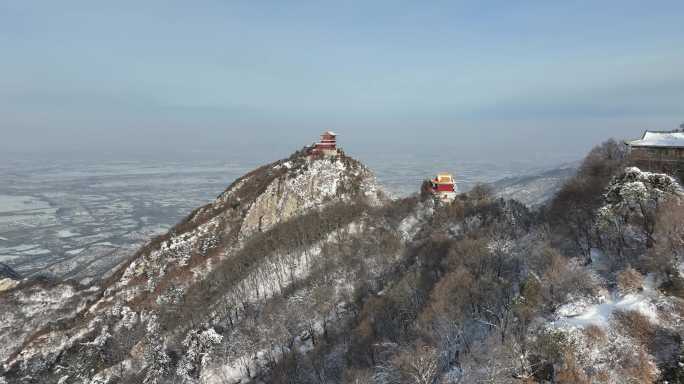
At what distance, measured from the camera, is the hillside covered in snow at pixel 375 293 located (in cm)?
2806

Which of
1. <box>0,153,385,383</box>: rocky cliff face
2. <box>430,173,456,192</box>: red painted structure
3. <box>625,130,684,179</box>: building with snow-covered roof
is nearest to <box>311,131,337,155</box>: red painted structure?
<box>0,153,385,383</box>: rocky cliff face

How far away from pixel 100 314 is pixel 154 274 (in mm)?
10567

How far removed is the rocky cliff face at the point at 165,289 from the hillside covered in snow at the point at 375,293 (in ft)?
1.05

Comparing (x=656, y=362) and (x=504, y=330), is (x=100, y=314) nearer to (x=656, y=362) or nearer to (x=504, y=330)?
(x=504, y=330)

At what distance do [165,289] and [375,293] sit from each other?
38.5m

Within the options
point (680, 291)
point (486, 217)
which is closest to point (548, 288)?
point (680, 291)

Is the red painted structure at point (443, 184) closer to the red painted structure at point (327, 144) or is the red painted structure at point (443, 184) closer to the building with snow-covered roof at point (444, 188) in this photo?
the building with snow-covered roof at point (444, 188)

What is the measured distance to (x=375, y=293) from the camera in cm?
5516

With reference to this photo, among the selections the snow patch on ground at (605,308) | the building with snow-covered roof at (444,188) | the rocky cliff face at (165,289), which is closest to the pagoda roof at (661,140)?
the snow patch on ground at (605,308)

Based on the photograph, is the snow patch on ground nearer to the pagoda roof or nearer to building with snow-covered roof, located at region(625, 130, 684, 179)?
building with snow-covered roof, located at region(625, 130, 684, 179)

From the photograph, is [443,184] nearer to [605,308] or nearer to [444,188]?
[444,188]

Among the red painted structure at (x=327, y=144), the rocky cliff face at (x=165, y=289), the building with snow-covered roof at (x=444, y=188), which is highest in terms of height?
the red painted structure at (x=327, y=144)

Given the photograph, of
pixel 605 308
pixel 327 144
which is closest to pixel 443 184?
pixel 327 144

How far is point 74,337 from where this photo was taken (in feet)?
223
